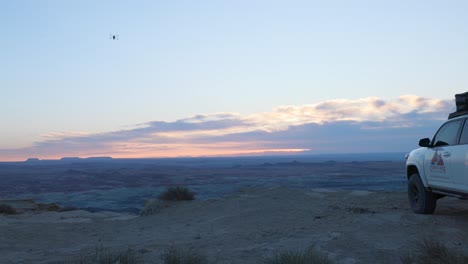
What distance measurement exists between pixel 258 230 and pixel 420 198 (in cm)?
386

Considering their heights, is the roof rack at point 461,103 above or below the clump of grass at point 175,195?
above

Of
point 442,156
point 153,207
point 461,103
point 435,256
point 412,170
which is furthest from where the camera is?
point 153,207

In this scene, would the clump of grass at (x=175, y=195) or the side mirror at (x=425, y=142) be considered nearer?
the side mirror at (x=425, y=142)

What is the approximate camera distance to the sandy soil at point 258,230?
8.09 m

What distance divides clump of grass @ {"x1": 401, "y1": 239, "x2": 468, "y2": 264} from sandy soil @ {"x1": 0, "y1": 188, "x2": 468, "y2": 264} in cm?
46

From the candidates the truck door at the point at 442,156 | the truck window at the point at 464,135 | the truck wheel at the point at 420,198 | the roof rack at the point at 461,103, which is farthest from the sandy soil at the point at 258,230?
the roof rack at the point at 461,103

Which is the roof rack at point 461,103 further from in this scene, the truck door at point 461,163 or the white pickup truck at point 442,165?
the truck door at point 461,163

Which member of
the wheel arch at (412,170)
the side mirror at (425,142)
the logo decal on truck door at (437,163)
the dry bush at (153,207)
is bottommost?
the dry bush at (153,207)

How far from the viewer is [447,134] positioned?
9.37m

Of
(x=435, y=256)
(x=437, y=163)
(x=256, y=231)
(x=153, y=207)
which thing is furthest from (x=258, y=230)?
(x=153, y=207)

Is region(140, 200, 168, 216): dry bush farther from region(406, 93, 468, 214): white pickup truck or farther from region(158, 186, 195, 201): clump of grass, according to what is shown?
region(406, 93, 468, 214): white pickup truck

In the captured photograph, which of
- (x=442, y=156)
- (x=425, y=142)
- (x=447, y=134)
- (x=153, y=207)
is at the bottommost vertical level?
(x=153, y=207)

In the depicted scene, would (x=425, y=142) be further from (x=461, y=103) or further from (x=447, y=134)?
(x=461, y=103)

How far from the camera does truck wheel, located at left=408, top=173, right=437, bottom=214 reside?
10.4 metres
